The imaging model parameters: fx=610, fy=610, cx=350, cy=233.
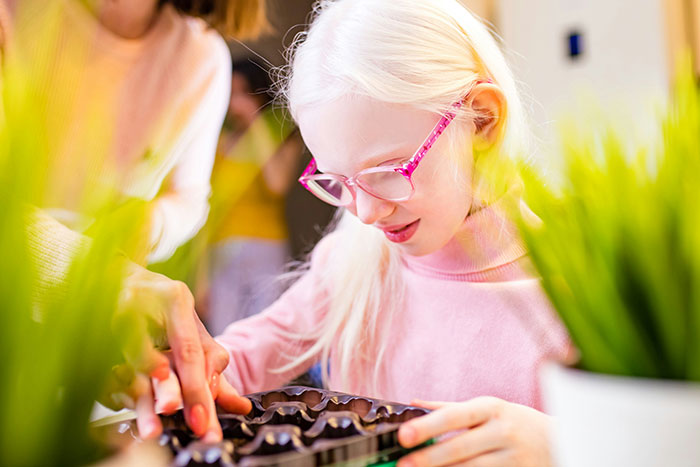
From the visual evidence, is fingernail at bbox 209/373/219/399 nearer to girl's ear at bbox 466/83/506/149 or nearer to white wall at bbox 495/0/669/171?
girl's ear at bbox 466/83/506/149

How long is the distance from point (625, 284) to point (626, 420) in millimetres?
74

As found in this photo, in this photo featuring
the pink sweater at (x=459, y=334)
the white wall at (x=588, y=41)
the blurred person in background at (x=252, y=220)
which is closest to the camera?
the pink sweater at (x=459, y=334)

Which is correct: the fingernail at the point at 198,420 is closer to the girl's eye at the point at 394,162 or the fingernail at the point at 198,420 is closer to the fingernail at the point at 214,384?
the fingernail at the point at 214,384

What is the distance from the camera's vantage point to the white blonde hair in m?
0.84

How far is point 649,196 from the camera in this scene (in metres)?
0.33

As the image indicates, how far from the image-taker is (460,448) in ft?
1.50

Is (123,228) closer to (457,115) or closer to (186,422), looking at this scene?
(186,422)

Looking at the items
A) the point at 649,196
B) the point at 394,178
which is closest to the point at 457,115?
the point at 394,178

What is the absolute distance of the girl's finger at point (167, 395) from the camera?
53cm

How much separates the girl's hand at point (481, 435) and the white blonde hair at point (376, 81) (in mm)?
323

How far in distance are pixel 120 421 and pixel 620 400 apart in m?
0.40

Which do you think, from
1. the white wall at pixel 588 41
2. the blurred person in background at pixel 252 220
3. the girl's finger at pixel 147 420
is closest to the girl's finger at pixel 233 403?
the girl's finger at pixel 147 420

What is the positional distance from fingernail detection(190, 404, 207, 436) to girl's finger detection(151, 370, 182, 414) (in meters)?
0.02

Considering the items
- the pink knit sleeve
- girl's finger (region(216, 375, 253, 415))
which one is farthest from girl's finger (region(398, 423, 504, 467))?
the pink knit sleeve
